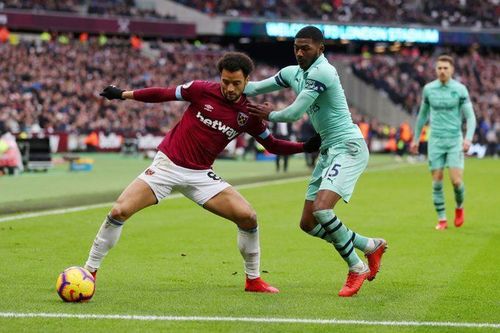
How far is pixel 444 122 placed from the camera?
17141 mm

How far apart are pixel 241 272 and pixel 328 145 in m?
2.11

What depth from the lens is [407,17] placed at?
73875 millimetres

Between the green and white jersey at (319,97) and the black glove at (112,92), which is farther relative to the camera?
the black glove at (112,92)

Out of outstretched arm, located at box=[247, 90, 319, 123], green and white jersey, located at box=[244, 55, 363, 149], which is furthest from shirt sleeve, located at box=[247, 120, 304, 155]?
outstretched arm, located at box=[247, 90, 319, 123]

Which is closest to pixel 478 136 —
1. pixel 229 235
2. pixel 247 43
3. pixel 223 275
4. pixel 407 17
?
pixel 407 17

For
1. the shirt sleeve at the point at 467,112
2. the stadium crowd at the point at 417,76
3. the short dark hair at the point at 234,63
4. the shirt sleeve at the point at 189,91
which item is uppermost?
the short dark hair at the point at 234,63

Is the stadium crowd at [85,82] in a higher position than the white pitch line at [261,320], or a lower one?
lower

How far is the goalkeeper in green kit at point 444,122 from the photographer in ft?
55.8

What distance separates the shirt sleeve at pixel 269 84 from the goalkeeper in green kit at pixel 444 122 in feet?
22.4

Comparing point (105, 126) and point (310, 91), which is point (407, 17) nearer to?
point (105, 126)

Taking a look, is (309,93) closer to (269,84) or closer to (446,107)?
(269,84)

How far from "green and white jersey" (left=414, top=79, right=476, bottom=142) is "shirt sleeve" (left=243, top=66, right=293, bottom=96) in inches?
276

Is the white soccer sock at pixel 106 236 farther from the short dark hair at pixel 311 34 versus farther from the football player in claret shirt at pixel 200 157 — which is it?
the short dark hair at pixel 311 34

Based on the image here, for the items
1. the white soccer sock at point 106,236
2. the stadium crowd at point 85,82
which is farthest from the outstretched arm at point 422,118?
the stadium crowd at point 85,82
